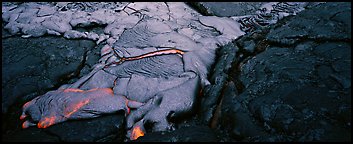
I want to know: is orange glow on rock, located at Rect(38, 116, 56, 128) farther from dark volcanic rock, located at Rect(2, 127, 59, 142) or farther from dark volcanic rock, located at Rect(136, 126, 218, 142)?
dark volcanic rock, located at Rect(136, 126, 218, 142)

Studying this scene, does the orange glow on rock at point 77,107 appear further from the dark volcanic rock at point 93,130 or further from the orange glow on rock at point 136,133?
the orange glow on rock at point 136,133

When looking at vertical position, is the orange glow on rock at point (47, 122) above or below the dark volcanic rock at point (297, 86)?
below

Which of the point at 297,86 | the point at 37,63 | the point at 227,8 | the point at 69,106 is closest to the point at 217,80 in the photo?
the point at 297,86

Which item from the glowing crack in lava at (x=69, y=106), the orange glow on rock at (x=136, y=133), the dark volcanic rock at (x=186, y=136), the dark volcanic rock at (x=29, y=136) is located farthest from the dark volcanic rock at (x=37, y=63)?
the dark volcanic rock at (x=186, y=136)

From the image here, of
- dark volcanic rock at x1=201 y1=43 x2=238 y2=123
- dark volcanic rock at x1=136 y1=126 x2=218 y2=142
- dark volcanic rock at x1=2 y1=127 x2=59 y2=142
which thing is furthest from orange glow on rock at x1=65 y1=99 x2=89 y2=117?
dark volcanic rock at x1=201 y1=43 x2=238 y2=123

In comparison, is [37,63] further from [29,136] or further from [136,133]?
[136,133]

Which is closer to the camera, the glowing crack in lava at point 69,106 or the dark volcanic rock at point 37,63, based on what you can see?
the glowing crack in lava at point 69,106

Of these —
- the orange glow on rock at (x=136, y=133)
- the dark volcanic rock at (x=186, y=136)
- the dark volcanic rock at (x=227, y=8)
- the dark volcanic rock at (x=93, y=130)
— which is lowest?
the dark volcanic rock at (x=93, y=130)

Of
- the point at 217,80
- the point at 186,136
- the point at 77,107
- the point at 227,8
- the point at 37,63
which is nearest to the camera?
the point at 186,136
